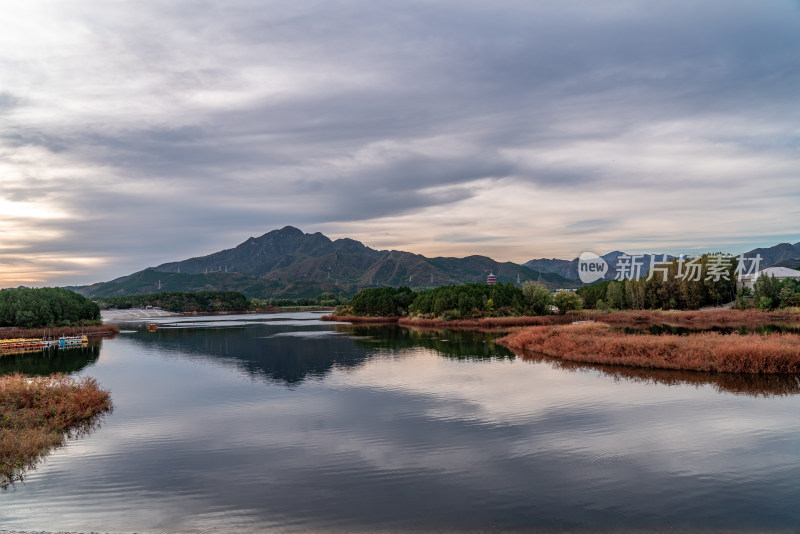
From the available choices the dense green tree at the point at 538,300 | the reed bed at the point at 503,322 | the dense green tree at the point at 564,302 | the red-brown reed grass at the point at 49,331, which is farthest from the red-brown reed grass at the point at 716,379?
the red-brown reed grass at the point at 49,331

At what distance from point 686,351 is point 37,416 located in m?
46.4

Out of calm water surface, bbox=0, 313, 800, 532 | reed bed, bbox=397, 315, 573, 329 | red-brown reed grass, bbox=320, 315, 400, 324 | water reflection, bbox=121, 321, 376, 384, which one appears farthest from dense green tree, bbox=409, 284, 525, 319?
calm water surface, bbox=0, 313, 800, 532

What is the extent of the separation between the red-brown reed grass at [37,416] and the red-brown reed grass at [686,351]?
40818mm

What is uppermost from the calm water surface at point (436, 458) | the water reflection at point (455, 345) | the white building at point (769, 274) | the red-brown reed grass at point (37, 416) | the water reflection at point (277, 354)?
the white building at point (769, 274)

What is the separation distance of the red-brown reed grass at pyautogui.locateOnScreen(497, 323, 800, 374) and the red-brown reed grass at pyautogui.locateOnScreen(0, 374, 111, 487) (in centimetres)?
4082

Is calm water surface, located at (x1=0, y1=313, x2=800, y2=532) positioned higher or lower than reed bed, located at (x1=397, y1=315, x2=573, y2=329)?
higher

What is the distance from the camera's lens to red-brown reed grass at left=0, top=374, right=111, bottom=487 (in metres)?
20.9

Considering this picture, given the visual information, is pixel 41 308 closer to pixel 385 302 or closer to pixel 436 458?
pixel 385 302

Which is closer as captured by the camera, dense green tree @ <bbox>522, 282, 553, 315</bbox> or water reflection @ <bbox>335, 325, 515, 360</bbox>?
water reflection @ <bbox>335, 325, 515, 360</bbox>

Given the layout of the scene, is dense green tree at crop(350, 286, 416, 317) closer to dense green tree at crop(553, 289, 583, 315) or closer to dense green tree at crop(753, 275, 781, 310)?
dense green tree at crop(553, 289, 583, 315)

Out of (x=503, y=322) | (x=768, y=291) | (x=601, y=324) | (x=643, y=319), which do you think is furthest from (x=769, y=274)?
(x=601, y=324)

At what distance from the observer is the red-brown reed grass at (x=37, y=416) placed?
68.6 feet

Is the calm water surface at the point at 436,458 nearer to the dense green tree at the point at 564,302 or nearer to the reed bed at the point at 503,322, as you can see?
the reed bed at the point at 503,322

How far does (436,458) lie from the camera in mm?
20781
